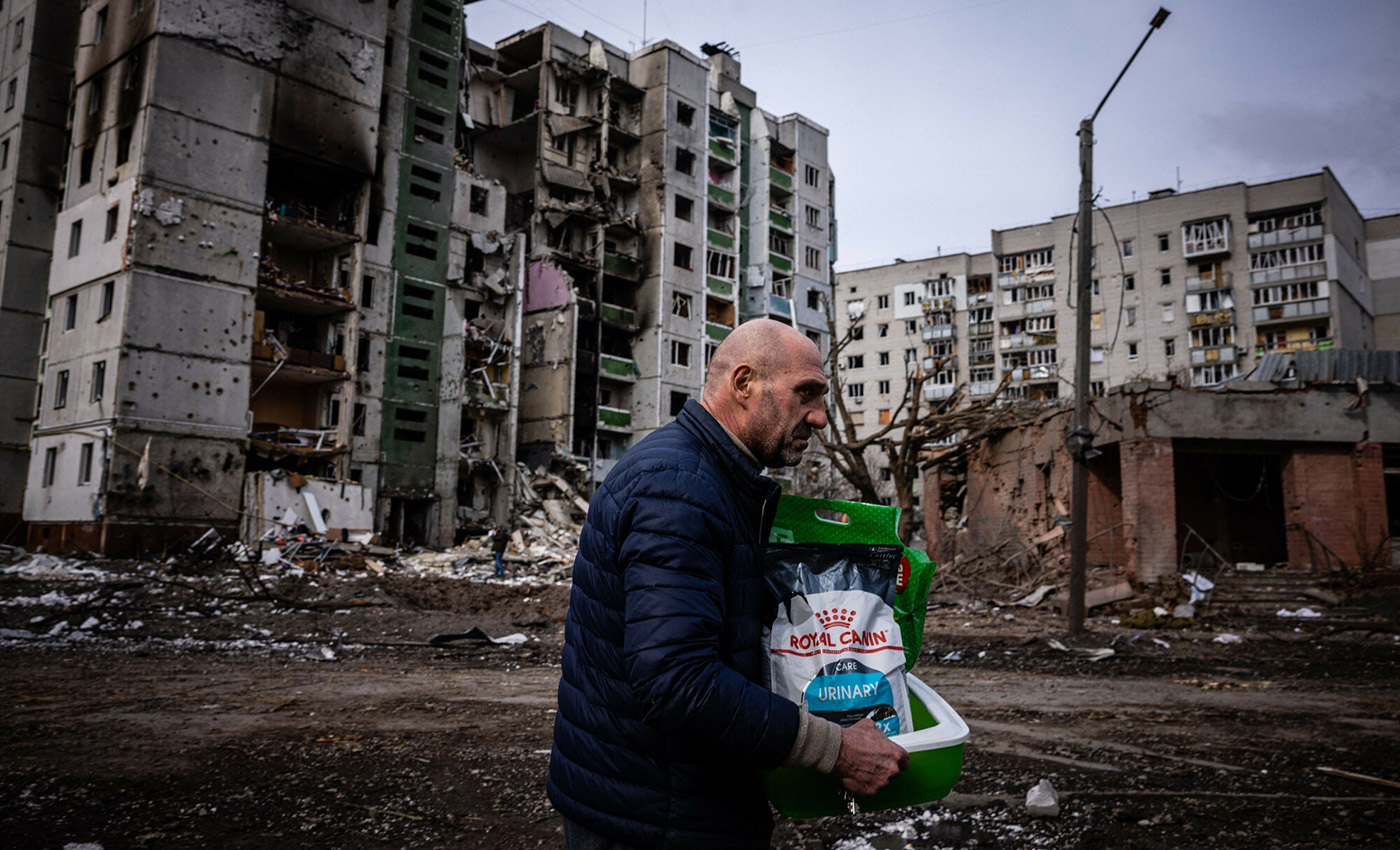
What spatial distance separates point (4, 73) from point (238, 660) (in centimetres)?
3523

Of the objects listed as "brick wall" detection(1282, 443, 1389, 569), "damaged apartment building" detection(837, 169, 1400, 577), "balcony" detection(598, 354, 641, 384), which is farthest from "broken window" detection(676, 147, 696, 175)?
"brick wall" detection(1282, 443, 1389, 569)

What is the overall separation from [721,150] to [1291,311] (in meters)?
35.2

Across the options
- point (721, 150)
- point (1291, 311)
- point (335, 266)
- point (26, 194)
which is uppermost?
point (721, 150)

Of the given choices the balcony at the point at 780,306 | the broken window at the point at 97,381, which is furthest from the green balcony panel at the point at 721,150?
the broken window at the point at 97,381

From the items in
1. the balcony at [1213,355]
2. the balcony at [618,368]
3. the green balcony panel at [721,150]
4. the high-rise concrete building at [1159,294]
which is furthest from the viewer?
the balcony at [1213,355]

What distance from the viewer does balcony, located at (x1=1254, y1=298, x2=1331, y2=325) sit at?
5234 cm

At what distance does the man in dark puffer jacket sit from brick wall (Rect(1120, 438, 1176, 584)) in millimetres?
17139

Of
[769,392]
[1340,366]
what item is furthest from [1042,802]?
[1340,366]

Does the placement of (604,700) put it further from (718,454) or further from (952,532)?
(952,532)

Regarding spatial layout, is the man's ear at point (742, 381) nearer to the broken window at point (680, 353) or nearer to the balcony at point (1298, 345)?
the broken window at point (680, 353)

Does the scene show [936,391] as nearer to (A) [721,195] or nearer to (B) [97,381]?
(A) [721,195]

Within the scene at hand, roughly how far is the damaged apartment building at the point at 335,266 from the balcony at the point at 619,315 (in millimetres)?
103

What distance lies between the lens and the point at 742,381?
95.6 inches

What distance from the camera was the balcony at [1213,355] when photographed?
55719 millimetres
